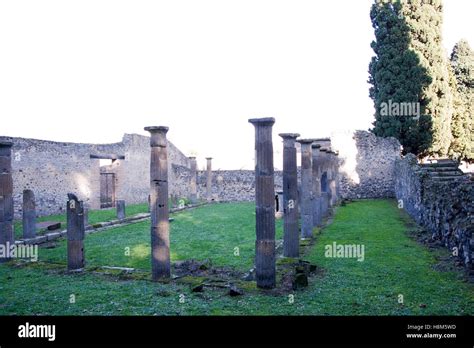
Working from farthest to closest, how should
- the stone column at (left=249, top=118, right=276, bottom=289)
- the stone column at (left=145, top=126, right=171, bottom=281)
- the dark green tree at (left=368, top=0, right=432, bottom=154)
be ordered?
the dark green tree at (left=368, top=0, right=432, bottom=154) < the stone column at (left=145, top=126, right=171, bottom=281) < the stone column at (left=249, top=118, right=276, bottom=289)

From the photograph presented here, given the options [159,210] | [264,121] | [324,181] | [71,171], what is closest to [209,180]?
[71,171]

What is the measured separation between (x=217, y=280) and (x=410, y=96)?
69.1 feet

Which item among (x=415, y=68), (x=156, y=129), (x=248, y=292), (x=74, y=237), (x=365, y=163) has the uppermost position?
(x=415, y=68)

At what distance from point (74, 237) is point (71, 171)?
47.0ft

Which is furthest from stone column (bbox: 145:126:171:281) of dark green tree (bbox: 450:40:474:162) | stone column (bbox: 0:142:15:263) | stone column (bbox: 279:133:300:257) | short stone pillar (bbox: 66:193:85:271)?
dark green tree (bbox: 450:40:474:162)

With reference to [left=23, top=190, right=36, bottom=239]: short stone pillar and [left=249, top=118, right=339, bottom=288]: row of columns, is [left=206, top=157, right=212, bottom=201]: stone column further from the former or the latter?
[left=23, top=190, right=36, bottom=239]: short stone pillar

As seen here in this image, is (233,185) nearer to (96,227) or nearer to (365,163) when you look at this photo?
(365,163)

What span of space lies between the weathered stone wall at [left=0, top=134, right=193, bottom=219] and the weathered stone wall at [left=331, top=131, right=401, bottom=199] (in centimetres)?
1384

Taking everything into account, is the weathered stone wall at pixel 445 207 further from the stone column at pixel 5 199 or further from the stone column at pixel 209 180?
the stone column at pixel 209 180

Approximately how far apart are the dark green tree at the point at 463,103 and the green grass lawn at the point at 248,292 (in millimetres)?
20752

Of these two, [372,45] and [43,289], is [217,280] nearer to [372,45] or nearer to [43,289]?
[43,289]

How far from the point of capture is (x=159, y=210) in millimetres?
8852

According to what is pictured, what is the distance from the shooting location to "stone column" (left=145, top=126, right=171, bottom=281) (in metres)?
8.68

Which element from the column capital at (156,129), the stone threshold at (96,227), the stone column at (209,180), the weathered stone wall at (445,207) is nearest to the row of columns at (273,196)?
the column capital at (156,129)
